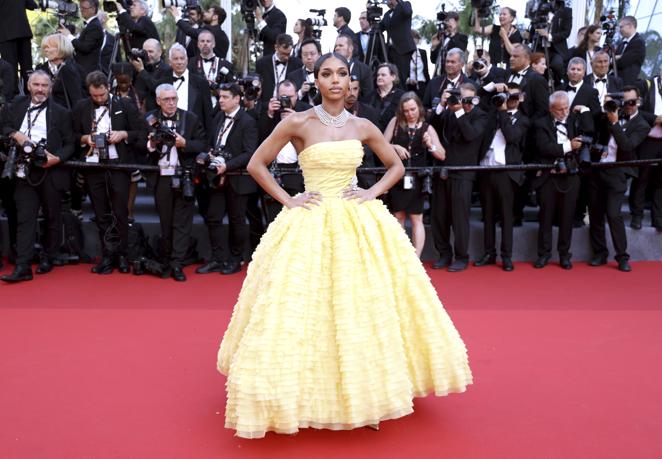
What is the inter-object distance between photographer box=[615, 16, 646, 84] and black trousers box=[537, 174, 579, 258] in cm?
204

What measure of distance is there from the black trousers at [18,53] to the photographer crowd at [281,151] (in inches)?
38.6

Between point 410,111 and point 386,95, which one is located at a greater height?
point 386,95

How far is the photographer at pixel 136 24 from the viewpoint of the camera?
856 centimetres

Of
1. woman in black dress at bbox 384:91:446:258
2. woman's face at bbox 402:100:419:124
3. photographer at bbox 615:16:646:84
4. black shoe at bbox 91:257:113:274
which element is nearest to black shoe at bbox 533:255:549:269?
woman in black dress at bbox 384:91:446:258

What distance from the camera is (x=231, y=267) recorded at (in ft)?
23.2

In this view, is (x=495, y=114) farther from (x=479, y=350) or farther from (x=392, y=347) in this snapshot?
(x=392, y=347)

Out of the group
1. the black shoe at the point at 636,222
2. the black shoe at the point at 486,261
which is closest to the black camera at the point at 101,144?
the black shoe at the point at 486,261

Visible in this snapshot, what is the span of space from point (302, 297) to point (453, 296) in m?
3.16

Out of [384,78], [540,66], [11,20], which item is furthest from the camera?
[11,20]

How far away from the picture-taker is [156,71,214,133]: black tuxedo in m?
7.28

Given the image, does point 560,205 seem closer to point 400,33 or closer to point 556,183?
point 556,183

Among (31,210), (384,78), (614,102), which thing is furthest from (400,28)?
(31,210)

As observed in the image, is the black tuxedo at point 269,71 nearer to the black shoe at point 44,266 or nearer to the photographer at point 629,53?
the black shoe at point 44,266

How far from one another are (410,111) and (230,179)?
5.74 ft
